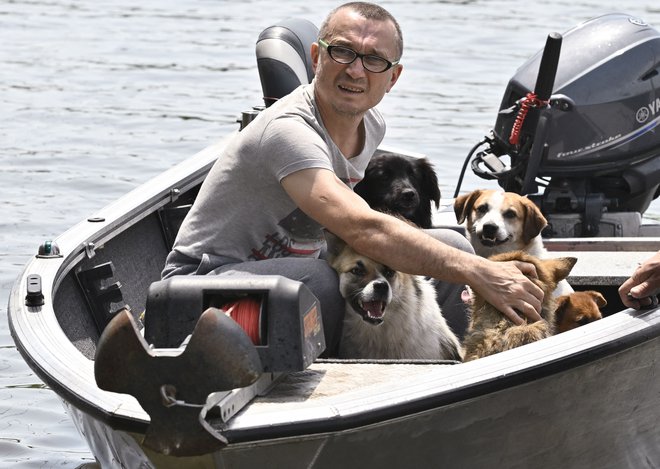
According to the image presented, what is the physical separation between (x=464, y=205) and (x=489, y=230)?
32 cm

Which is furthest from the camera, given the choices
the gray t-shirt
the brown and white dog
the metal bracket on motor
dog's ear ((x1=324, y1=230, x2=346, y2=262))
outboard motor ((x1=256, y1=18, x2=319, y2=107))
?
outboard motor ((x1=256, y1=18, x2=319, y2=107))

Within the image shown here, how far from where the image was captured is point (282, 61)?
6.09m

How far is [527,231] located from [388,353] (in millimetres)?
1129

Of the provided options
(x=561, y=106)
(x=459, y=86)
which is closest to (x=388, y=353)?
(x=561, y=106)

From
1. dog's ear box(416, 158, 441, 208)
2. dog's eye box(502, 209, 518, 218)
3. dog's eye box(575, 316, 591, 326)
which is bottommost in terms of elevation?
dog's eye box(502, 209, 518, 218)

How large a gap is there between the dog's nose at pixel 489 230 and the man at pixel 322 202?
1.06 metres

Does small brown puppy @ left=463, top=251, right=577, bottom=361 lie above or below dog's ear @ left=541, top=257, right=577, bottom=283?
below

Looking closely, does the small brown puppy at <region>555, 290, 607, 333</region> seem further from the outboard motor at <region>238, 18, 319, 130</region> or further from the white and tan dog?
the outboard motor at <region>238, 18, 319, 130</region>

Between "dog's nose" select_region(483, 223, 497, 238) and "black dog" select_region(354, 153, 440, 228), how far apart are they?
23cm

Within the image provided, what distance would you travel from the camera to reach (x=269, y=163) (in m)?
4.13

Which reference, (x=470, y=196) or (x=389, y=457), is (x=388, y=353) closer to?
(x=389, y=457)

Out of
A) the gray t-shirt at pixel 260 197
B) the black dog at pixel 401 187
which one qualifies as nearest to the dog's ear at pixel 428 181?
the black dog at pixel 401 187

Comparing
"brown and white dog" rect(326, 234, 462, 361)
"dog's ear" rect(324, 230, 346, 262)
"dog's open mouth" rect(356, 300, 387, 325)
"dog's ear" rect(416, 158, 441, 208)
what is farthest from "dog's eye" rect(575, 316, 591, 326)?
"dog's ear" rect(416, 158, 441, 208)

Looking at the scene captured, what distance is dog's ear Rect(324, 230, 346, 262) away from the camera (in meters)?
4.38
